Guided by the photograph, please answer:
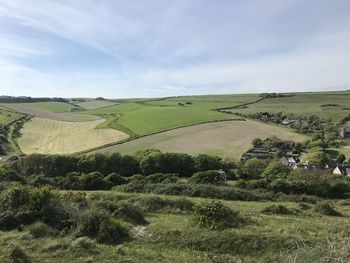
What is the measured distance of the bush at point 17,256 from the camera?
1215 cm

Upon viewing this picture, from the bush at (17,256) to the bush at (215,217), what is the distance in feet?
23.6

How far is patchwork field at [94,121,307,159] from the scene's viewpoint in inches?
2655

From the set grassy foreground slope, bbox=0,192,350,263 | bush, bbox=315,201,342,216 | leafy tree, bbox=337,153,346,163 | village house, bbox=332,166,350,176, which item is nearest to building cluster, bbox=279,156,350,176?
village house, bbox=332,166,350,176

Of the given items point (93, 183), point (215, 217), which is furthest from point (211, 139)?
point (215, 217)

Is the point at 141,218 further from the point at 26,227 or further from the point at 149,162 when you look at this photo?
the point at 149,162

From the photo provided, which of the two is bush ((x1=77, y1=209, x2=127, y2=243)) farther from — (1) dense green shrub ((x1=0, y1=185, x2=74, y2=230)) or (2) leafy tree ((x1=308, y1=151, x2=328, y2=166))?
(2) leafy tree ((x1=308, y1=151, x2=328, y2=166))

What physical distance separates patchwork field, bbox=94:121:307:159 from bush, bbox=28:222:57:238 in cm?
4713

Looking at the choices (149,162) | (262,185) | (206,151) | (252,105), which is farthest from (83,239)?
(252,105)

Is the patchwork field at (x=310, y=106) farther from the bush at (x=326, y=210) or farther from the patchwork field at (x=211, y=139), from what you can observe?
the bush at (x=326, y=210)

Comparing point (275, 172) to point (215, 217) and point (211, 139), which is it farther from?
point (215, 217)

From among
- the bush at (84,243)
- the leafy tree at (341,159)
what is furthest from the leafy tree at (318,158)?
the bush at (84,243)

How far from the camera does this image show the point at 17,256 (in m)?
12.4

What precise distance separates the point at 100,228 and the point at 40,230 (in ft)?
8.16

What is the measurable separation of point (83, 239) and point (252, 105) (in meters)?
132
